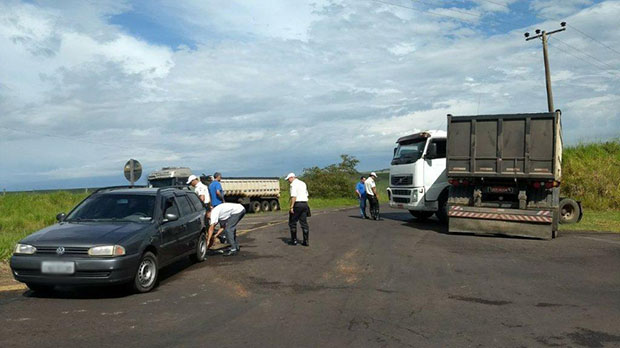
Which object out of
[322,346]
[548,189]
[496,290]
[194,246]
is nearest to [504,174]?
[548,189]

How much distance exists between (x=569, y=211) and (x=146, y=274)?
1569 cm

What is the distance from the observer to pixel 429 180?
57.3 ft

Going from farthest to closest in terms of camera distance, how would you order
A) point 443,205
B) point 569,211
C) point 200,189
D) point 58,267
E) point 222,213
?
point 569,211 → point 443,205 → point 200,189 → point 222,213 → point 58,267

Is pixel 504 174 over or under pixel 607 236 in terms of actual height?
over

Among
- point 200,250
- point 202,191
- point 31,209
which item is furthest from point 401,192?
point 31,209

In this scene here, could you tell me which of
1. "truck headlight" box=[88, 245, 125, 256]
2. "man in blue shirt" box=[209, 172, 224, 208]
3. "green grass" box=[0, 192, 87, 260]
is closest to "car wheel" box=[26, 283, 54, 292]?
"truck headlight" box=[88, 245, 125, 256]

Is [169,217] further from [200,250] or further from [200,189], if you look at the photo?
[200,189]

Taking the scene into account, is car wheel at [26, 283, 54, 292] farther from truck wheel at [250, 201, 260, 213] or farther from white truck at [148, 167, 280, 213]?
truck wheel at [250, 201, 260, 213]

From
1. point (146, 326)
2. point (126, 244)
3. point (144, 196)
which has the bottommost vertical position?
point (146, 326)

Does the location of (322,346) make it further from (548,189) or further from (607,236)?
(607,236)

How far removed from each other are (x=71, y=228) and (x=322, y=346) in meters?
4.59

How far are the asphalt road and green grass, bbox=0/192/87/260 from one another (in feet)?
41.8

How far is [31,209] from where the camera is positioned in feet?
90.5

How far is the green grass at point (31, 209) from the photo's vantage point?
21766 mm
